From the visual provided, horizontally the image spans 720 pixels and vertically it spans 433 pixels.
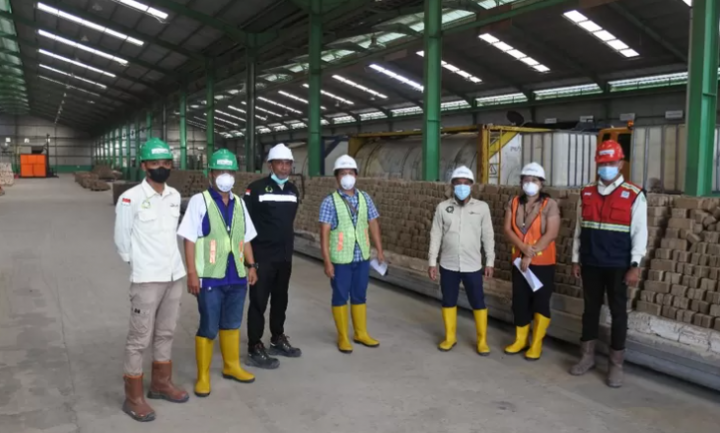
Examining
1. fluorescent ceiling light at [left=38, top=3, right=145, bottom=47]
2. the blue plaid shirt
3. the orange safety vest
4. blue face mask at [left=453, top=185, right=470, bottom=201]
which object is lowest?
the orange safety vest

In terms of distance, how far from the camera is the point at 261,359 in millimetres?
5230

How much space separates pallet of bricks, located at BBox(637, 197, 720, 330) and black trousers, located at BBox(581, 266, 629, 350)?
60cm

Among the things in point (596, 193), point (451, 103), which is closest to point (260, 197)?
point (596, 193)

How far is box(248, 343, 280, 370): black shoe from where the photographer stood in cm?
521

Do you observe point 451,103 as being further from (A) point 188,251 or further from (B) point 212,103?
(A) point 188,251

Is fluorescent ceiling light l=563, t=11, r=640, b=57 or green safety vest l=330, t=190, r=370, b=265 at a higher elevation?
fluorescent ceiling light l=563, t=11, r=640, b=57

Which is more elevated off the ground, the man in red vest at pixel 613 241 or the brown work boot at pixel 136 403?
the man in red vest at pixel 613 241

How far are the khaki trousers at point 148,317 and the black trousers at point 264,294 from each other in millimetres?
960

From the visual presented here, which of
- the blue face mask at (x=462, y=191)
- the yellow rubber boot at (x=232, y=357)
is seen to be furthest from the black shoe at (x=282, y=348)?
the blue face mask at (x=462, y=191)

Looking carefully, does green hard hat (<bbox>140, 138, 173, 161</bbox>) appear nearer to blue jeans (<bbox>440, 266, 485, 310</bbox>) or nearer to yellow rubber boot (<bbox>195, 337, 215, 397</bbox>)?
yellow rubber boot (<bbox>195, 337, 215, 397</bbox>)

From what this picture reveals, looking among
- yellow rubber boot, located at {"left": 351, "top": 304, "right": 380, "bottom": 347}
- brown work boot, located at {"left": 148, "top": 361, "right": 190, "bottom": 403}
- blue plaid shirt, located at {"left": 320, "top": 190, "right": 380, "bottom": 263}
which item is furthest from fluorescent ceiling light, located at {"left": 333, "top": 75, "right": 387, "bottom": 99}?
brown work boot, located at {"left": 148, "top": 361, "right": 190, "bottom": 403}

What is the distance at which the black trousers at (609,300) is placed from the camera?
4.85m

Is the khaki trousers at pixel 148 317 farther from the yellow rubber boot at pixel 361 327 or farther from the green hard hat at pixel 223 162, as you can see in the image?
the yellow rubber boot at pixel 361 327

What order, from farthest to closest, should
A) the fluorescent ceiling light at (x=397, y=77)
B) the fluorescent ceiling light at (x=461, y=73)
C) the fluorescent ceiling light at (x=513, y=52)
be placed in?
1. the fluorescent ceiling light at (x=397, y=77)
2. the fluorescent ceiling light at (x=461, y=73)
3. the fluorescent ceiling light at (x=513, y=52)
